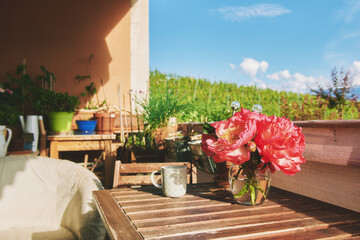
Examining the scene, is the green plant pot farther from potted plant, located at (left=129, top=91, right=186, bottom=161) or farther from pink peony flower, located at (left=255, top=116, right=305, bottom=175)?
pink peony flower, located at (left=255, top=116, right=305, bottom=175)

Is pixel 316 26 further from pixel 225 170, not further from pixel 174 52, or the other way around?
pixel 225 170

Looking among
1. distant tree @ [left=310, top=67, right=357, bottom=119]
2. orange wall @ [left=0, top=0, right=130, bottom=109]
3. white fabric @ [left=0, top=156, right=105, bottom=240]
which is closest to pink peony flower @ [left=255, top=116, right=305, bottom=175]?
white fabric @ [left=0, top=156, right=105, bottom=240]

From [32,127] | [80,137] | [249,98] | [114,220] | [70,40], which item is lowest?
[114,220]

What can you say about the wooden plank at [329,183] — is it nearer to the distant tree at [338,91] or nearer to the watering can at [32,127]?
the watering can at [32,127]

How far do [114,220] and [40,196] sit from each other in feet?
4.35

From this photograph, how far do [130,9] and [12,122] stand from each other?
2.49m

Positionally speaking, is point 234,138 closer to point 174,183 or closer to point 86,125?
point 174,183

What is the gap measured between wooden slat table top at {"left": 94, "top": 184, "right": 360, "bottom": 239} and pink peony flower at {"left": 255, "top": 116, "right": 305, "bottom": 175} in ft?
0.51

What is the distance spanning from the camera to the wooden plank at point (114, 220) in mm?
735

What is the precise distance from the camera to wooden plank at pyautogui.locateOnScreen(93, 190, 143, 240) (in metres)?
0.74

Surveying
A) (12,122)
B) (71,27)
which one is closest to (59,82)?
(71,27)

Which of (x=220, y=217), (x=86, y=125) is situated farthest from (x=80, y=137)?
(x=220, y=217)

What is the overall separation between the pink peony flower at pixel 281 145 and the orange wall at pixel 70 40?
3709mm

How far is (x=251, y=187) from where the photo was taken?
984 millimetres
